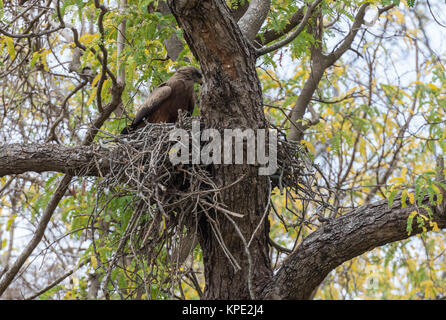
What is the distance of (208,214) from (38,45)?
435cm

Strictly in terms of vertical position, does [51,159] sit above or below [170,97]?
below

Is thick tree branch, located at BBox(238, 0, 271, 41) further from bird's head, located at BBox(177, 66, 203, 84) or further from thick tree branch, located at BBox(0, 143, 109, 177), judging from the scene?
thick tree branch, located at BBox(0, 143, 109, 177)

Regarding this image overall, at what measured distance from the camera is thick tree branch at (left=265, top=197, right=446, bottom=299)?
341cm

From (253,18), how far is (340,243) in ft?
7.26

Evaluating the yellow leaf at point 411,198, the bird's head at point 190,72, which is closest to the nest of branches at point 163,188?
the yellow leaf at point 411,198

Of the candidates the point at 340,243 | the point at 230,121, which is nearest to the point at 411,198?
the point at 340,243

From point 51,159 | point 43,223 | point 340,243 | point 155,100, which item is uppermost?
point 155,100

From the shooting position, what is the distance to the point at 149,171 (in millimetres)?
3439

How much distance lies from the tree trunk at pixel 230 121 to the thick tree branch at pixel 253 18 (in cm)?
93

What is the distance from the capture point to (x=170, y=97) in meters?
5.40

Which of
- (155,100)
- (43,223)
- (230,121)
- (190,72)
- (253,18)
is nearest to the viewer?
(230,121)

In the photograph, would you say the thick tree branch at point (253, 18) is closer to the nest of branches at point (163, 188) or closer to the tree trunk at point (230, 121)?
the tree trunk at point (230, 121)

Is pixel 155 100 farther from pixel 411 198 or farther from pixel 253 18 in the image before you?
pixel 411 198
